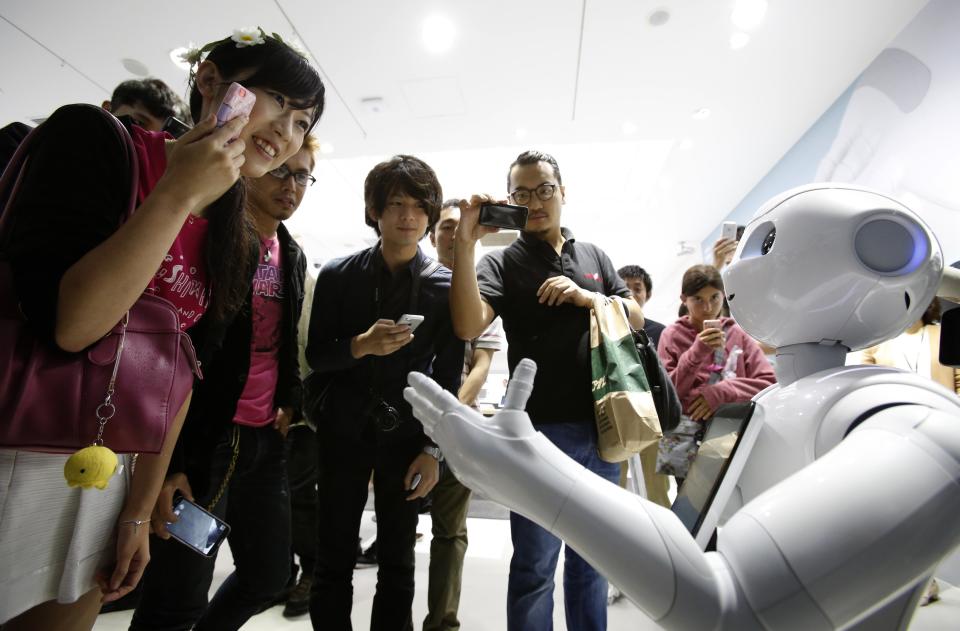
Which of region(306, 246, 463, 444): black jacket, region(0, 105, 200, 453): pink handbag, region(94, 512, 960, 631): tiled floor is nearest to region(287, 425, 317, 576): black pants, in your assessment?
region(94, 512, 960, 631): tiled floor

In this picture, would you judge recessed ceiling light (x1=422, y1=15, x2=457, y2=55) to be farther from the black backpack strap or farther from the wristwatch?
the wristwatch

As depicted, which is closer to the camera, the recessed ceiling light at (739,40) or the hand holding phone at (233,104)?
the hand holding phone at (233,104)

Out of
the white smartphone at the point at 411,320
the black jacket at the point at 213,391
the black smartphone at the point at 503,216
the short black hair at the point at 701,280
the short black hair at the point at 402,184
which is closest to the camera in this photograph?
the black jacket at the point at 213,391

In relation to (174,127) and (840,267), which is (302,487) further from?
(840,267)

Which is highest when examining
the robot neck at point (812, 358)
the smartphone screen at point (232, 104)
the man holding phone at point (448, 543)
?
the smartphone screen at point (232, 104)

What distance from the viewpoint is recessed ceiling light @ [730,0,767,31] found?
2492 mm

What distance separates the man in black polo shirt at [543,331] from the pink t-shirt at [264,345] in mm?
508

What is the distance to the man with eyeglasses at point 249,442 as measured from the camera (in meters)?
0.97

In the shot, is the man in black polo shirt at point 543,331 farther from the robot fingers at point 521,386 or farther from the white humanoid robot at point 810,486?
the robot fingers at point 521,386

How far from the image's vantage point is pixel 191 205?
0.60m

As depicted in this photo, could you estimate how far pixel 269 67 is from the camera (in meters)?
0.84

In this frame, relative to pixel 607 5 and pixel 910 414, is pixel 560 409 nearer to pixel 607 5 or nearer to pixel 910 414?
pixel 910 414

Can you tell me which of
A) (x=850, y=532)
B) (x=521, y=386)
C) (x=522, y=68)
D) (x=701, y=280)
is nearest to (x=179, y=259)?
(x=521, y=386)

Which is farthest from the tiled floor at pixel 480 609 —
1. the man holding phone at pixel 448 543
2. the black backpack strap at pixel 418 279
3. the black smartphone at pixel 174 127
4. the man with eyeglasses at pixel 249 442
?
the black smartphone at pixel 174 127
